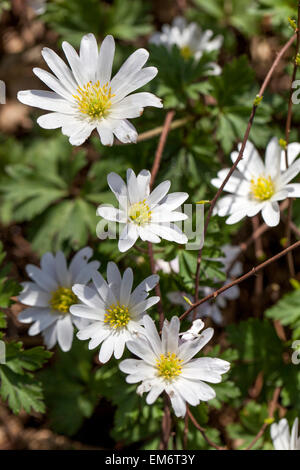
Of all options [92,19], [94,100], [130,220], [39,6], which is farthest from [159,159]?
[39,6]

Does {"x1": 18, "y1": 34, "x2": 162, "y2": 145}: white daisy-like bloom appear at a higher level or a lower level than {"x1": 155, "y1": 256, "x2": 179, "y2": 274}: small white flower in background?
higher

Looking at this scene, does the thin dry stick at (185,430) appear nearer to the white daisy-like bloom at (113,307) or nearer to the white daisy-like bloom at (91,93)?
the white daisy-like bloom at (113,307)

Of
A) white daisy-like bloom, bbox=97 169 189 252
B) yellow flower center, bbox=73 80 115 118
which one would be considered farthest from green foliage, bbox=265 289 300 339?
yellow flower center, bbox=73 80 115 118

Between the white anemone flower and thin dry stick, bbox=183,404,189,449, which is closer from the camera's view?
the white anemone flower

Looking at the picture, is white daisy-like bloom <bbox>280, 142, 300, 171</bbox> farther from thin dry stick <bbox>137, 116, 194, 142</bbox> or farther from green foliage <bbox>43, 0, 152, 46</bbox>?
green foliage <bbox>43, 0, 152, 46</bbox>

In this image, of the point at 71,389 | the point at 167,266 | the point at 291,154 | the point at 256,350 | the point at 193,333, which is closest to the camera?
the point at 193,333

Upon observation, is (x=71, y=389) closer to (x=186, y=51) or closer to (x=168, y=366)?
(x=168, y=366)
